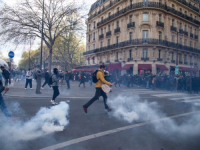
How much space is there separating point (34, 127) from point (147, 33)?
26.7 metres

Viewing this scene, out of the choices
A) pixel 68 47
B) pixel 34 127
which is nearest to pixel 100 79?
pixel 34 127

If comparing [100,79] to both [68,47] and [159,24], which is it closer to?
[159,24]

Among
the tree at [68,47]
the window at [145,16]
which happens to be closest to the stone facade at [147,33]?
the window at [145,16]

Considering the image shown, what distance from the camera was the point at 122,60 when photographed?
29.3 metres

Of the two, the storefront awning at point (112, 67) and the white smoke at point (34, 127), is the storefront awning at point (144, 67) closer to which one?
the storefront awning at point (112, 67)

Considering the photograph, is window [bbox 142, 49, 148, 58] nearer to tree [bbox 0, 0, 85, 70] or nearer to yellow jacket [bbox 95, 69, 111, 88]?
tree [bbox 0, 0, 85, 70]

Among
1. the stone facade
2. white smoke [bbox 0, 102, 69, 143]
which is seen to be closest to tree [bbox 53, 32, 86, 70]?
the stone facade

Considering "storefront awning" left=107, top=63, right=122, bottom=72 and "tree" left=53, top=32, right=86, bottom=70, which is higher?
"tree" left=53, top=32, right=86, bottom=70

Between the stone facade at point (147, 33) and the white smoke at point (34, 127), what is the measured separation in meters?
22.3

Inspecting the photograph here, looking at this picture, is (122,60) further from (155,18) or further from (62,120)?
(62,120)

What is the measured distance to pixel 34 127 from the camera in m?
3.99

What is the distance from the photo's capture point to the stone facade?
26.9 metres

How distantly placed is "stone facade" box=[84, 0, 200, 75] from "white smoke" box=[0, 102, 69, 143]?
22.3 metres

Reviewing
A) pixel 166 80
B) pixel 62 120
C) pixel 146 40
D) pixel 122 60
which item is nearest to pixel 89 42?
pixel 122 60
